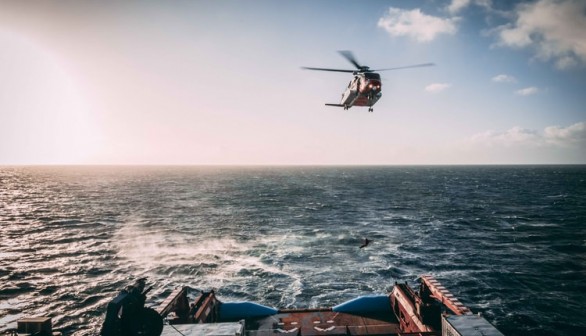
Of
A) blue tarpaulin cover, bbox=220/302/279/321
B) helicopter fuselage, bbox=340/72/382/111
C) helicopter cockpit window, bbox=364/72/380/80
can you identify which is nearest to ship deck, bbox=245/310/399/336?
blue tarpaulin cover, bbox=220/302/279/321

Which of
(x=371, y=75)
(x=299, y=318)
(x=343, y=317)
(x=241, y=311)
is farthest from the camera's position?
(x=371, y=75)

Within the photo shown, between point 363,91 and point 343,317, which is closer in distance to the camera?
point 343,317

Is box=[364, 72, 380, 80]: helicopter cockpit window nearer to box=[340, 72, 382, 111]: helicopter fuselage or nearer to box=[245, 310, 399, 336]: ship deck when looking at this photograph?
box=[340, 72, 382, 111]: helicopter fuselage

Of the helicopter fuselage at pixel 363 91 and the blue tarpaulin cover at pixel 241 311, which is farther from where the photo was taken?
the helicopter fuselage at pixel 363 91

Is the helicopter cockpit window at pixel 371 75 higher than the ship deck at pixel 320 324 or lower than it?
higher

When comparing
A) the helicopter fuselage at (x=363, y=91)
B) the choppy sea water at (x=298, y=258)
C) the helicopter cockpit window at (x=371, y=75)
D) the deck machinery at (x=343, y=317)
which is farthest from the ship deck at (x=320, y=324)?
the helicopter cockpit window at (x=371, y=75)

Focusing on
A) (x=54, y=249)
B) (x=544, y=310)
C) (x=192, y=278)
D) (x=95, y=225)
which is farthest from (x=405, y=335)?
(x=95, y=225)

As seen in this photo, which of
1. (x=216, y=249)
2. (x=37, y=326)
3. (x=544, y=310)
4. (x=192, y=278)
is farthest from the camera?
(x=216, y=249)

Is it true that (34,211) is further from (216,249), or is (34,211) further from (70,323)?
(70,323)

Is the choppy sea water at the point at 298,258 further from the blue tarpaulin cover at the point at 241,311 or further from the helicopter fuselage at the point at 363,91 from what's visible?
the helicopter fuselage at the point at 363,91

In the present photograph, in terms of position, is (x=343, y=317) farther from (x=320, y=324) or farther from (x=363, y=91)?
(x=363, y=91)

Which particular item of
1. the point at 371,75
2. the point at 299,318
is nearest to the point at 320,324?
the point at 299,318
